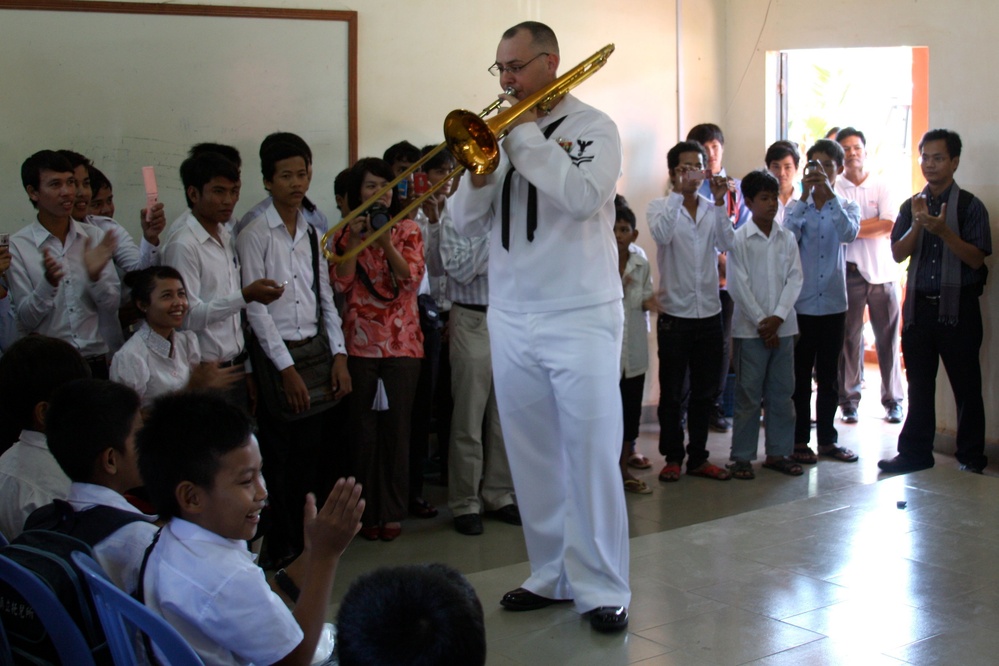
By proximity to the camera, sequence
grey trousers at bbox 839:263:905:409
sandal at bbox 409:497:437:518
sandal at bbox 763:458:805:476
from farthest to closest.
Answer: grey trousers at bbox 839:263:905:409 → sandal at bbox 763:458:805:476 → sandal at bbox 409:497:437:518

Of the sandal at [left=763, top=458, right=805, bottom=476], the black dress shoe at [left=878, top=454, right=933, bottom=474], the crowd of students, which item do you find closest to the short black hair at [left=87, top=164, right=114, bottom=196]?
the crowd of students

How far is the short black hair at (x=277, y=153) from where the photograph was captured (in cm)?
398

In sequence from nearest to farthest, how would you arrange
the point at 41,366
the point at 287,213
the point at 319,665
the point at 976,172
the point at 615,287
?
the point at 319,665
the point at 41,366
the point at 615,287
the point at 287,213
the point at 976,172

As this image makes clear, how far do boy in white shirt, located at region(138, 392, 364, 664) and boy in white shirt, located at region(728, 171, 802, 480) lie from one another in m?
3.70

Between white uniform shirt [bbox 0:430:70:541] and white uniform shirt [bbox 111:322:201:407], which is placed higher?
white uniform shirt [bbox 111:322:201:407]

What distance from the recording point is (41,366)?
2.63 metres

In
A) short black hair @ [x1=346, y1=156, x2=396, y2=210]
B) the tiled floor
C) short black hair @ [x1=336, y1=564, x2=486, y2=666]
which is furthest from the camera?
short black hair @ [x1=346, y1=156, x2=396, y2=210]

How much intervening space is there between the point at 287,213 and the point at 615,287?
159 cm

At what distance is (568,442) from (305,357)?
4.62ft

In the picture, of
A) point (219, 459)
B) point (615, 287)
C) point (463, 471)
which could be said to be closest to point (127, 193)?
point (463, 471)

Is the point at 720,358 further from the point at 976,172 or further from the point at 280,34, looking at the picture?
the point at 280,34

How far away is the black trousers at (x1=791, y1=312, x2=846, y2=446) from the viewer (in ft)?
18.0

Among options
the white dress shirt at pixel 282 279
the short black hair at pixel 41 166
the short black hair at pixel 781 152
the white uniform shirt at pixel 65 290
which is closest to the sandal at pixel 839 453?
the short black hair at pixel 781 152

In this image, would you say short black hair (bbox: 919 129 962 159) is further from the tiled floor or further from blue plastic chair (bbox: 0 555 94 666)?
blue plastic chair (bbox: 0 555 94 666)
